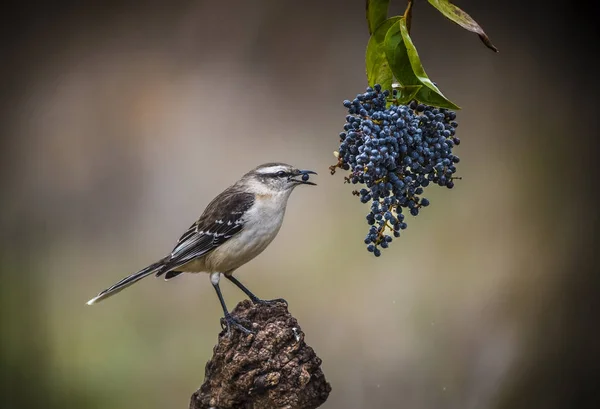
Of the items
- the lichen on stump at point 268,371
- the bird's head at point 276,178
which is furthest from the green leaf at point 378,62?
the bird's head at point 276,178

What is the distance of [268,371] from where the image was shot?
2.48m

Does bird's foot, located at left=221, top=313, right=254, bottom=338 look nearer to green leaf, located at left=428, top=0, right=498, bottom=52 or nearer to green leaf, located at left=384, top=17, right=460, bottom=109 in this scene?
green leaf, located at left=384, top=17, right=460, bottom=109

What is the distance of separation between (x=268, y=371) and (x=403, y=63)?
1.07 metres

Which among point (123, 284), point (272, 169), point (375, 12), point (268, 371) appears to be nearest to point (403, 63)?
point (375, 12)

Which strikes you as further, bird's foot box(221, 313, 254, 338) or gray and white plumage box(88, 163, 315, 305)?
gray and white plumage box(88, 163, 315, 305)

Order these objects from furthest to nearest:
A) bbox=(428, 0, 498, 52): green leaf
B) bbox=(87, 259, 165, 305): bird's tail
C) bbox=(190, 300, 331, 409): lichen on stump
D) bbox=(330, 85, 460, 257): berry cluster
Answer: bbox=(87, 259, 165, 305): bird's tail
bbox=(190, 300, 331, 409): lichen on stump
bbox=(330, 85, 460, 257): berry cluster
bbox=(428, 0, 498, 52): green leaf

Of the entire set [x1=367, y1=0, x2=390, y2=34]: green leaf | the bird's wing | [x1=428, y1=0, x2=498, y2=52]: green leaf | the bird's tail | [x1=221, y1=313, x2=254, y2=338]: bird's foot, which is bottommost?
[x1=221, y1=313, x2=254, y2=338]: bird's foot

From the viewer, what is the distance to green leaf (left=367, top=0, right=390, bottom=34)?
215 centimetres

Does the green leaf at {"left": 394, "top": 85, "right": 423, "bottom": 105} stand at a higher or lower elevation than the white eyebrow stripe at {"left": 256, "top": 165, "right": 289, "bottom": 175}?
lower

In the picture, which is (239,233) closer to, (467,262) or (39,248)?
(467,262)

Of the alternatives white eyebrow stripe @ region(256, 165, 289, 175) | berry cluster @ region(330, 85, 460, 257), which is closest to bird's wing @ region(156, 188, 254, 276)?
white eyebrow stripe @ region(256, 165, 289, 175)

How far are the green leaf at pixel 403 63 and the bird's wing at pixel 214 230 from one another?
4.17ft

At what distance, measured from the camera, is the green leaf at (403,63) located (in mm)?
1996

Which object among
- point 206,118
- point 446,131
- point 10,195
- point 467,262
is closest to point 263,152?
point 206,118
